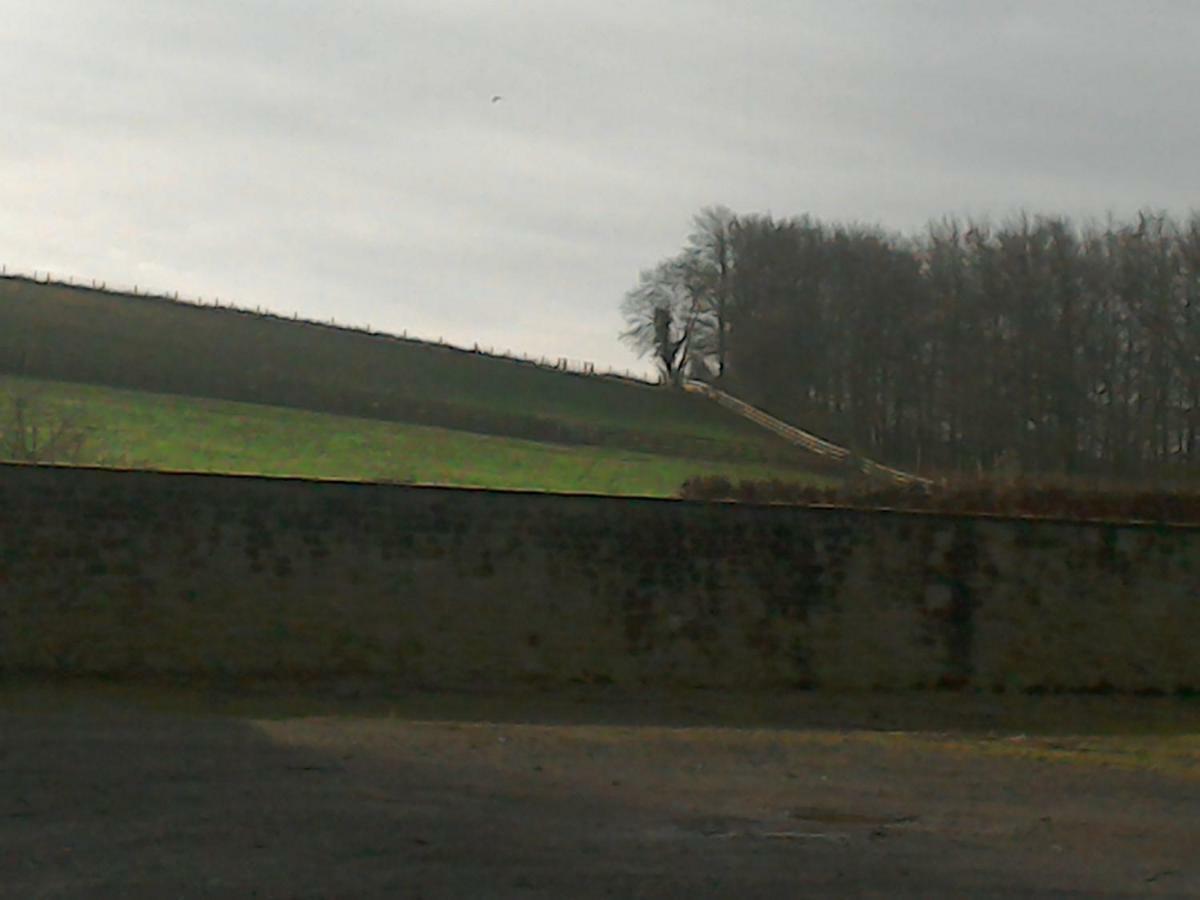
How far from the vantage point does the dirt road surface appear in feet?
27.8

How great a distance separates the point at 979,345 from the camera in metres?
42.8

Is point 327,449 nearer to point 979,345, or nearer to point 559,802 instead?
point 979,345

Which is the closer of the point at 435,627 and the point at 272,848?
the point at 272,848

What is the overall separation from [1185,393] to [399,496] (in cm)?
2560

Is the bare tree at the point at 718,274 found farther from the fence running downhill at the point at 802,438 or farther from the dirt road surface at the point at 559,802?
the dirt road surface at the point at 559,802

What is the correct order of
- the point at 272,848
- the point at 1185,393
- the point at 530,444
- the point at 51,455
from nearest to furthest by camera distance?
the point at 272,848 < the point at 51,455 < the point at 1185,393 < the point at 530,444

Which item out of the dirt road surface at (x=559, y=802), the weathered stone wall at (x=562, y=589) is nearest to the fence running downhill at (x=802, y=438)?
the weathered stone wall at (x=562, y=589)

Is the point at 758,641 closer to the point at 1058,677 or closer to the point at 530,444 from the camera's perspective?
the point at 1058,677

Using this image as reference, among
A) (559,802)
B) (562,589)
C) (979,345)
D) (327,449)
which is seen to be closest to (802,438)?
(979,345)

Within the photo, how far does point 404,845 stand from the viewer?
360 inches

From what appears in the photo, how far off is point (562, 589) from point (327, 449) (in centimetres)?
1776

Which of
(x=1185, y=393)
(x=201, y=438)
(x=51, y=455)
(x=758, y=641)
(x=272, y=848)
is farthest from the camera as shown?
(x=1185, y=393)

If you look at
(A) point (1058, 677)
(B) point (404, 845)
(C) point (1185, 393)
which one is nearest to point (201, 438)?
(A) point (1058, 677)

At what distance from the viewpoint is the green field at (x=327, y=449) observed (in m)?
33.8
